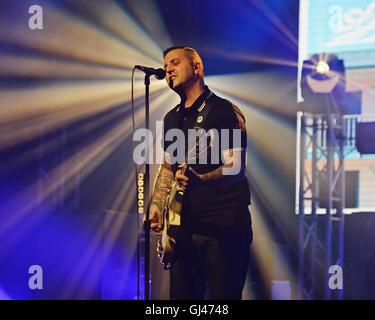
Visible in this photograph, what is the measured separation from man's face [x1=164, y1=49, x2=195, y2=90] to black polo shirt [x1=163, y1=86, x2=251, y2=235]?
203 mm

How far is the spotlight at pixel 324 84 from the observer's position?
3.39 meters

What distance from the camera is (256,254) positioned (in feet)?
11.2

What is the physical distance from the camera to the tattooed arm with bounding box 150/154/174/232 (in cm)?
252

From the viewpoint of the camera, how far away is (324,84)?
3.41m

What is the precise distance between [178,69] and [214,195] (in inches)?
34.0

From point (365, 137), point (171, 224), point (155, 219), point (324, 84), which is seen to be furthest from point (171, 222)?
point (365, 137)


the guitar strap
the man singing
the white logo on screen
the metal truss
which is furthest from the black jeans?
the white logo on screen

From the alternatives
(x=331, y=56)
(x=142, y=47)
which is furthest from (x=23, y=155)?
(x=331, y=56)

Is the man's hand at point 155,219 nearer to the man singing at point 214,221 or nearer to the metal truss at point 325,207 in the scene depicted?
the man singing at point 214,221

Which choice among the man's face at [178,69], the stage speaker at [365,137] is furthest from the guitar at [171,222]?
the stage speaker at [365,137]

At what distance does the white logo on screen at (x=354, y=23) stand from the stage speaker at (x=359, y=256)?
1618 millimetres
